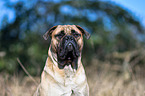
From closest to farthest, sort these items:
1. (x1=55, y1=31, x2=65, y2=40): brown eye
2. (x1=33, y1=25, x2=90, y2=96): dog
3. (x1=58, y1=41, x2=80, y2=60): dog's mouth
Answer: (x1=33, y1=25, x2=90, y2=96): dog → (x1=58, y1=41, x2=80, y2=60): dog's mouth → (x1=55, y1=31, x2=65, y2=40): brown eye

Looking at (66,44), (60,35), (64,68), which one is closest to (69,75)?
(64,68)

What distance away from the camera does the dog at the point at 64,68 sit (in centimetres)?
315

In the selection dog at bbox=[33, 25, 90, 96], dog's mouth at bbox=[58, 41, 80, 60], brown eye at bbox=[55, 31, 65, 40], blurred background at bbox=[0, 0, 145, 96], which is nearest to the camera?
dog at bbox=[33, 25, 90, 96]

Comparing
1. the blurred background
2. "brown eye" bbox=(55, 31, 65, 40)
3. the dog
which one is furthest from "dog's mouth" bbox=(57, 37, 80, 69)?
the blurred background

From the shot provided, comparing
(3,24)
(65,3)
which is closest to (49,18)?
(65,3)

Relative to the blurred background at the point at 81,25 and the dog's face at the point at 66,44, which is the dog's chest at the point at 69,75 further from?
the blurred background at the point at 81,25

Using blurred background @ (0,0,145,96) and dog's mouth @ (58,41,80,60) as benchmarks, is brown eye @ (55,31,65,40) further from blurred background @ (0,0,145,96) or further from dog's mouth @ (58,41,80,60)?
blurred background @ (0,0,145,96)

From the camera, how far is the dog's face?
11.2ft

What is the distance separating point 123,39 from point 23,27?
5.49 meters

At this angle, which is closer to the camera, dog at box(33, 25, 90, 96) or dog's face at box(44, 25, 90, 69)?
dog at box(33, 25, 90, 96)

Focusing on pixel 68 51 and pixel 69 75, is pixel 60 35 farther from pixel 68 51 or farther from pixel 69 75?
pixel 69 75

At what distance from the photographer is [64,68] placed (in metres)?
3.43

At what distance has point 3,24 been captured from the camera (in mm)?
10203

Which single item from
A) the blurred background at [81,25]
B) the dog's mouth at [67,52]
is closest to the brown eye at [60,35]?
the dog's mouth at [67,52]
